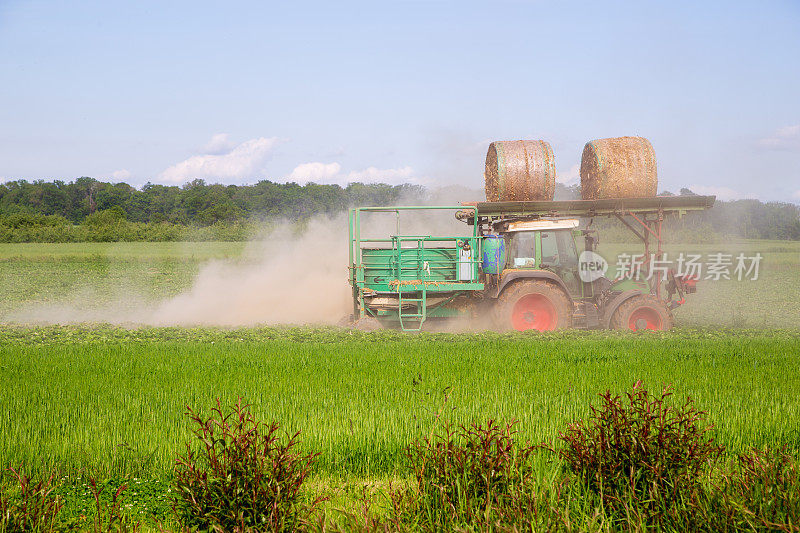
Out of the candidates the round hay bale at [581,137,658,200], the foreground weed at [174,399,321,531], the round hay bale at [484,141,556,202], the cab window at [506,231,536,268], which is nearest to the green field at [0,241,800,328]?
the round hay bale at [581,137,658,200]

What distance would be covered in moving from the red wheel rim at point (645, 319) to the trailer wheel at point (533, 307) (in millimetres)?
1279

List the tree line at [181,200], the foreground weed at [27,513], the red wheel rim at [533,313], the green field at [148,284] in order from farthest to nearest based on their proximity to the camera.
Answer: the tree line at [181,200]
the green field at [148,284]
the red wheel rim at [533,313]
the foreground weed at [27,513]

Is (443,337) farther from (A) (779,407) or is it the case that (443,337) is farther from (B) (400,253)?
(A) (779,407)

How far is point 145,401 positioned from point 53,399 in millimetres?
992

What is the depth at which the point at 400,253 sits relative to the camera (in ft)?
44.2

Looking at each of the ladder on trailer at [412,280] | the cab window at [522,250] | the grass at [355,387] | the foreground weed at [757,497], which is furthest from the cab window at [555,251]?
the foreground weed at [757,497]

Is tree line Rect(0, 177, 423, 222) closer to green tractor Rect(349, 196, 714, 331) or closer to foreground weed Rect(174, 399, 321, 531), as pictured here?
green tractor Rect(349, 196, 714, 331)

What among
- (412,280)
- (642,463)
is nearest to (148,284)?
(412,280)

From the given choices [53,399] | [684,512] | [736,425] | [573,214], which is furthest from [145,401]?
[573,214]

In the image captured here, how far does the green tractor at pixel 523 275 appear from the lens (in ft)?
42.1

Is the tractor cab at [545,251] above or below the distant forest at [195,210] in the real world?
below

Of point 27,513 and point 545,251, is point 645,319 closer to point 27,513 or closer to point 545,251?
point 545,251

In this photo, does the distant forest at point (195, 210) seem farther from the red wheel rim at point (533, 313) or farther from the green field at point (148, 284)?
the red wheel rim at point (533, 313)

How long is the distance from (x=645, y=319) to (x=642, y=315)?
0.32 ft
